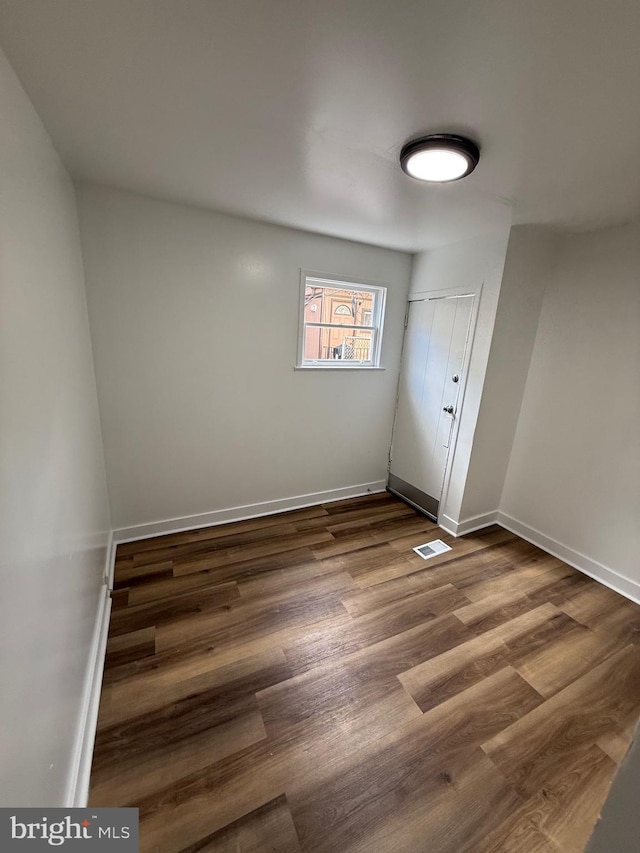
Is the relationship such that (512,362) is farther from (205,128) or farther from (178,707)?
(178,707)

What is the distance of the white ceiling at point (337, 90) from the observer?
82 cm

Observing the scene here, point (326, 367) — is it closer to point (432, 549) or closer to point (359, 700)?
point (432, 549)

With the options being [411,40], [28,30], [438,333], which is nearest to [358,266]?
[438,333]

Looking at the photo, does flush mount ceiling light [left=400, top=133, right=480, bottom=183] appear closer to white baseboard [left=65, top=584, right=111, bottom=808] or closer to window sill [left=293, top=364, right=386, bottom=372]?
window sill [left=293, top=364, right=386, bottom=372]

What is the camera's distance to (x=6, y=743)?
2.32 ft

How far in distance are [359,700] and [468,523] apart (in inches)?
71.5

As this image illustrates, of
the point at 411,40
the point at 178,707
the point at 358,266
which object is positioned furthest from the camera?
the point at 358,266

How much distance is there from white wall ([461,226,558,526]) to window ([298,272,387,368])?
3.43ft

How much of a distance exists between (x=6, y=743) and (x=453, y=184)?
2494 millimetres

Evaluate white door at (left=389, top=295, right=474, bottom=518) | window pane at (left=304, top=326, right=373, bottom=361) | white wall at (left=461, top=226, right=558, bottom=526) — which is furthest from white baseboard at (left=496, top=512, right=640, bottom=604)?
window pane at (left=304, top=326, right=373, bottom=361)

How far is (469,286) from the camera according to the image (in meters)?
2.53

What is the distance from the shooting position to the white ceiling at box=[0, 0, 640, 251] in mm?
818

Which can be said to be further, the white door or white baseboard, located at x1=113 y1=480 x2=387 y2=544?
the white door

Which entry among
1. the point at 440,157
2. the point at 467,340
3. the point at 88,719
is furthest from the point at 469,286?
the point at 88,719
